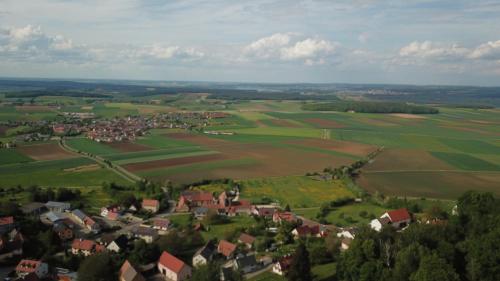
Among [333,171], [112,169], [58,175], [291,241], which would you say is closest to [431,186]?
[333,171]

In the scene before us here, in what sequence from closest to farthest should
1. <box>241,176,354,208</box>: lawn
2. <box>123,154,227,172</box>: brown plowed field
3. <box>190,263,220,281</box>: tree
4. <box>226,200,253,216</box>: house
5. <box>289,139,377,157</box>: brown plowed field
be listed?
<box>190,263,220,281</box>: tree < <box>226,200,253,216</box>: house < <box>241,176,354,208</box>: lawn < <box>123,154,227,172</box>: brown plowed field < <box>289,139,377,157</box>: brown plowed field

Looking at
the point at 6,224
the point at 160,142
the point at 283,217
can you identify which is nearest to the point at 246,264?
the point at 283,217

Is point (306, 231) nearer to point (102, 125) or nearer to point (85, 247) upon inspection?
point (85, 247)

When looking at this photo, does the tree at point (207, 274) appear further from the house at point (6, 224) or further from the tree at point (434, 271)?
the house at point (6, 224)

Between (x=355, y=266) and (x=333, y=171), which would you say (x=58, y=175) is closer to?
(x=333, y=171)

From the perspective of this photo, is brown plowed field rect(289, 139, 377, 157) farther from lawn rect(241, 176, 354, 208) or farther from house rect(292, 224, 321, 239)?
house rect(292, 224, 321, 239)

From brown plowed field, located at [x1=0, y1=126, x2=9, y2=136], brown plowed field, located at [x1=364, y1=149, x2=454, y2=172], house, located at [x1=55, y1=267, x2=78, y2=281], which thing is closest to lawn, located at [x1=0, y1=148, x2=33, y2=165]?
brown plowed field, located at [x1=0, y1=126, x2=9, y2=136]

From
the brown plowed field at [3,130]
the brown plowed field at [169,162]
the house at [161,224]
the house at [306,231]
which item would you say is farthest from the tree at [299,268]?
the brown plowed field at [3,130]

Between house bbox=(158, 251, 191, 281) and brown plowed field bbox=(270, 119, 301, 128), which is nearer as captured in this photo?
house bbox=(158, 251, 191, 281)
